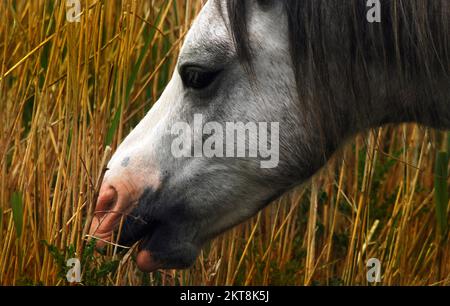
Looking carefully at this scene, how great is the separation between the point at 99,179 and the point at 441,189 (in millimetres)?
1091

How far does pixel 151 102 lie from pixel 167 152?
1.03 m

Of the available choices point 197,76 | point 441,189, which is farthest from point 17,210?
point 441,189

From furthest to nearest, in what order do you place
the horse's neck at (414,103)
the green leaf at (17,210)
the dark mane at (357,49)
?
the green leaf at (17,210), the horse's neck at (414,103), the dark mane at (357,49)

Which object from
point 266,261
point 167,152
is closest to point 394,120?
point 167,152

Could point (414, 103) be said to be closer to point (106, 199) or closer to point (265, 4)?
point (265, 4)

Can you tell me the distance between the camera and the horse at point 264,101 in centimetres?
185

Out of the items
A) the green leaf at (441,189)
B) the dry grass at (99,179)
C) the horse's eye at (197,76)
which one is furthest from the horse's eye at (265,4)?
the green leaf at (441,189)

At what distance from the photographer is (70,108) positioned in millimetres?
2453

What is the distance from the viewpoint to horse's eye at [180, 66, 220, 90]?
192 cm

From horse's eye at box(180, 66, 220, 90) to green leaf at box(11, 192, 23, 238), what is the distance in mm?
738

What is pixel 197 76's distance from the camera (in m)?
1.92

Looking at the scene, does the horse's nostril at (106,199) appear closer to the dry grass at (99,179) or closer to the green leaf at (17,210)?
the dry grass at (99,179)

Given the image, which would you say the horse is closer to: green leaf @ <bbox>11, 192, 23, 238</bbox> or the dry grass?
the dry grass

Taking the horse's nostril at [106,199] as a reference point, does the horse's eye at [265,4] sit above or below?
above
